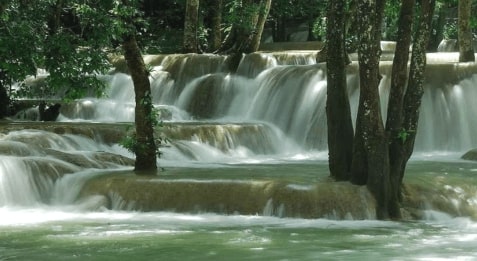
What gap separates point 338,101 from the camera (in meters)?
11.6

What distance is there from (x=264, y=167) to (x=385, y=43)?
51.4 ft

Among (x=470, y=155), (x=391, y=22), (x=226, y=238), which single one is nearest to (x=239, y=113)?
(x=470, y=155)

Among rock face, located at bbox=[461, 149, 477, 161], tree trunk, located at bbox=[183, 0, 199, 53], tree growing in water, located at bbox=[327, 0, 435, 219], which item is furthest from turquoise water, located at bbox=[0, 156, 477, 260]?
tree trunk, located at bbox=[183, 0, 199, 53]

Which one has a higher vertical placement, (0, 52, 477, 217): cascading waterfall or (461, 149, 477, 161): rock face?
(0, 52, 477, 217): cascading waterfall

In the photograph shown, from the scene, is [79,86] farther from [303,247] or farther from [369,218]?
[369,218]

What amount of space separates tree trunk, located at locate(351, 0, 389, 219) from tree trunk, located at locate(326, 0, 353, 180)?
1.93ft

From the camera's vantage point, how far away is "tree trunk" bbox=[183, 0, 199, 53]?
2658 cm

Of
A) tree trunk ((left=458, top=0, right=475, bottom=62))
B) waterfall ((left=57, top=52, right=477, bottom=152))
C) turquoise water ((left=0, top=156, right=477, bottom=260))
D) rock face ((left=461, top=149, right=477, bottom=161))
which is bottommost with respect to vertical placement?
rock face ((left=461, top=149, right=477, bottom=161))

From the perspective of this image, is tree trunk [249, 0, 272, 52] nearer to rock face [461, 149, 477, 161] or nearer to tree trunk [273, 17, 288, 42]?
tree trunk [273, 17, 288, 42]

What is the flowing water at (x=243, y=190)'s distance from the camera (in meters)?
8.74

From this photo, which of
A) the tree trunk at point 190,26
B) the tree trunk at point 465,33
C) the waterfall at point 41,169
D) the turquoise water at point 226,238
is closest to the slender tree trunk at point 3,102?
the waterfall at point 41,169

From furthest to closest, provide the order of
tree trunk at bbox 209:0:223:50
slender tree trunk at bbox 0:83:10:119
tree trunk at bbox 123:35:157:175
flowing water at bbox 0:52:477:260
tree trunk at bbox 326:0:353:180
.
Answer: tree trunk at bbox 209:0:223:50, slender tree trunk at bbox 0:83:10:119, tree trunk at bbox 123:35:157:175, tree trunk at bbox 326:0:353:180, flowing water at bbox 0:52:477:260

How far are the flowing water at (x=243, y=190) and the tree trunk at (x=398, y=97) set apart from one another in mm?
488

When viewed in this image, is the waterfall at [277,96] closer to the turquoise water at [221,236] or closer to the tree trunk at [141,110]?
the tree trunk at [141,110]
